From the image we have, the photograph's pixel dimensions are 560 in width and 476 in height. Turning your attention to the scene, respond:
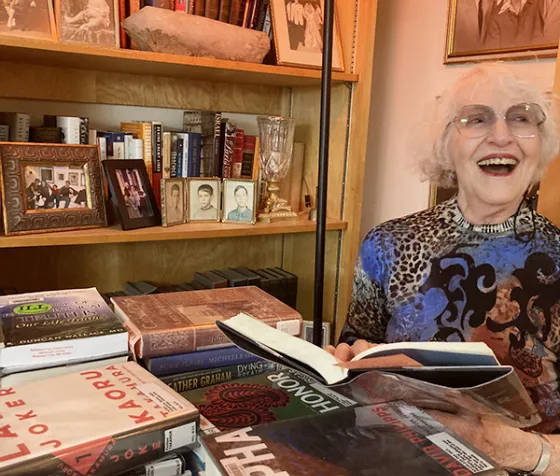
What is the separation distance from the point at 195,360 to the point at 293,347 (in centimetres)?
26

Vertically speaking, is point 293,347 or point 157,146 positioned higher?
point 157,146

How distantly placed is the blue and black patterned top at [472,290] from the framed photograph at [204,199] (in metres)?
0.59

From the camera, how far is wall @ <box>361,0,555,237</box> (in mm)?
1878

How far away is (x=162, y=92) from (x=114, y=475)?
1.34 m

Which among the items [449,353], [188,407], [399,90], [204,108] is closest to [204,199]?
[204,108]

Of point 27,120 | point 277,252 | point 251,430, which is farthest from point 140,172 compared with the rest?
point 251,430

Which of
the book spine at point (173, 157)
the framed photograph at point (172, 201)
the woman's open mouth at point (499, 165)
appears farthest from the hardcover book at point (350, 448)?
the book spine at point (173, 157)

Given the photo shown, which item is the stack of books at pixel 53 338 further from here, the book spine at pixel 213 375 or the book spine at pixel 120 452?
the book spine at pixel 120 452

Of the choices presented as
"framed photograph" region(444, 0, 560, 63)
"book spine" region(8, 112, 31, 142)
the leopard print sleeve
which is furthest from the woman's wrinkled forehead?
"book spine" region(8, 112, 31, 142)

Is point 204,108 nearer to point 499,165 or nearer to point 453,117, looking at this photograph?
point 453,117

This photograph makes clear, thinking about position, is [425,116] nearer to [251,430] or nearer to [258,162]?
[258,162]

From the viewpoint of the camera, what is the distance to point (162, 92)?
174 cm

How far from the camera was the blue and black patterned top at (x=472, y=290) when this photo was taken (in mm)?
1103

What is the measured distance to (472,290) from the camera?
45.1 inches
